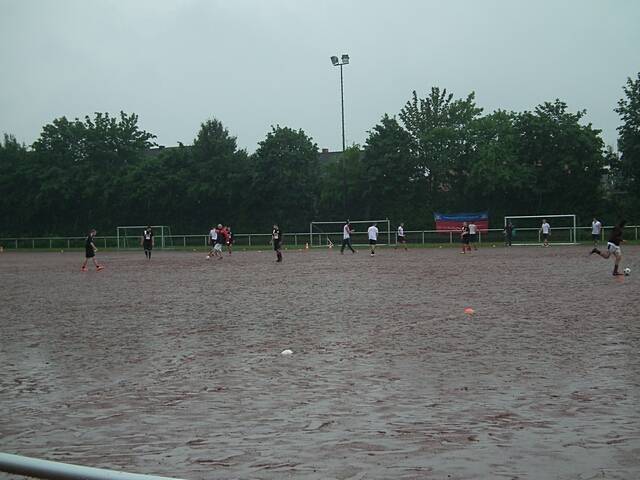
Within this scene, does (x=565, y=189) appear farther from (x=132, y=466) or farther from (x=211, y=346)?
(x=132, y=466)

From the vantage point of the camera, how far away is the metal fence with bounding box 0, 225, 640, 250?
49841 millimetres

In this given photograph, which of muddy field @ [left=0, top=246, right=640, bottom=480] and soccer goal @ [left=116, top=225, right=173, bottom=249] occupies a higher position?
soccer goal @ [left=116, top=225, right=173, bottom=249]

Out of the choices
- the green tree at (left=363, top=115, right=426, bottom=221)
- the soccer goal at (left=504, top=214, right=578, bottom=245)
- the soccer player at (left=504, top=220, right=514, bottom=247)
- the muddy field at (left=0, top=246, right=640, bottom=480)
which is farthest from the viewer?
the green tree at (left=363, top=115, right=426, bottom=221)

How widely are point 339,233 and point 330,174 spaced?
27.7 feet

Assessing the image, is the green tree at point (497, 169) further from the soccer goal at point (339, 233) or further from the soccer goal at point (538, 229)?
the soccer goal at point (339, 233)

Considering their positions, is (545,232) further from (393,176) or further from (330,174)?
(330,174)

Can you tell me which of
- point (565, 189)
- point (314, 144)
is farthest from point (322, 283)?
point (314, 144)

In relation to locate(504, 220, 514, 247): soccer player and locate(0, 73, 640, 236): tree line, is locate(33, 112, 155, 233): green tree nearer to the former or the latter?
locate(0, 73, 640, 236): tree line

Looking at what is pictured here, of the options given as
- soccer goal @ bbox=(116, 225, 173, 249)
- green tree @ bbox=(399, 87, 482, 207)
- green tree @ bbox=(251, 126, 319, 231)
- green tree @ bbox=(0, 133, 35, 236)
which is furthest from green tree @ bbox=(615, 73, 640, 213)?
green tree @ bbox=(0, 133, 35, 236)

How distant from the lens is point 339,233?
56688 mm

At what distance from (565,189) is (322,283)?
124ft

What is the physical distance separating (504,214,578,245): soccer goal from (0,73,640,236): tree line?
2352 mm

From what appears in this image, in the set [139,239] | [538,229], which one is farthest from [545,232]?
[139,239]

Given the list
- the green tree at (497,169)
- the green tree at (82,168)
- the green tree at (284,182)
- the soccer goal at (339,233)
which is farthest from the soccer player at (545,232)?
the green tree at (82,168)
